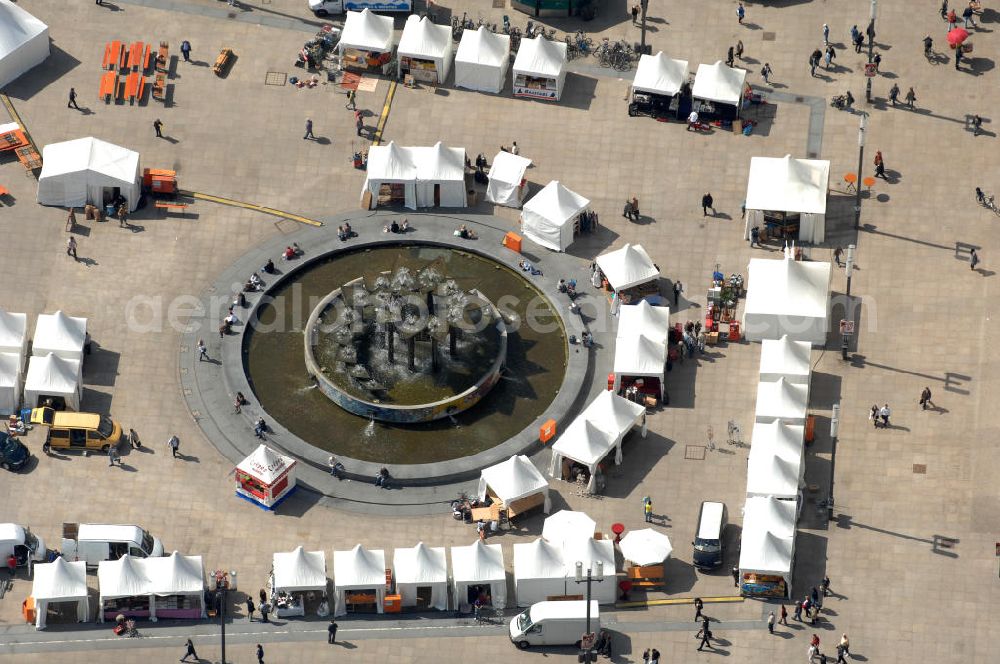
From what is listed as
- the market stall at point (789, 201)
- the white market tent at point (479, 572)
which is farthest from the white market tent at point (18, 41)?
the white market tent at point (479, 572)

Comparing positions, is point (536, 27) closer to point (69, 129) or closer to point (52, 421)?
point (69, 129)

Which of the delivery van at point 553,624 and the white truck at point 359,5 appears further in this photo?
the white truck at point 359,5

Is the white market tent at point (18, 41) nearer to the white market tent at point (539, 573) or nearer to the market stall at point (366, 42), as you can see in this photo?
the market stall at point (366, 42)

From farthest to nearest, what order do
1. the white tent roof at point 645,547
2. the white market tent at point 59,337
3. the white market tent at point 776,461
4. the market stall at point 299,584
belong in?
the white market tent at point 59,337, the white market tent at point 776,461, the white tent roof at point 645,547, the market stall at point 299,584

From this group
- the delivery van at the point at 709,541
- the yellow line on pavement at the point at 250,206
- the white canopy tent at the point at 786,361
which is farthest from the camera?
the yellow line on pavement at the point at 250,206

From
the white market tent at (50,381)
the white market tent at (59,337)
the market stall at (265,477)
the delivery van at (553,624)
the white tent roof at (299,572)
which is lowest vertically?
the delivery van at (553,624)

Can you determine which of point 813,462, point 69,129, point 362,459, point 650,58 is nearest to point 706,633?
point 813,462

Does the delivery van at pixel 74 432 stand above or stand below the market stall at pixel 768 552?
above

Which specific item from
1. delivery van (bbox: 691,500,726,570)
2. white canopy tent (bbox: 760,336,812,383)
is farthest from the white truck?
delivery van (bbox: 691,500,726,570)
